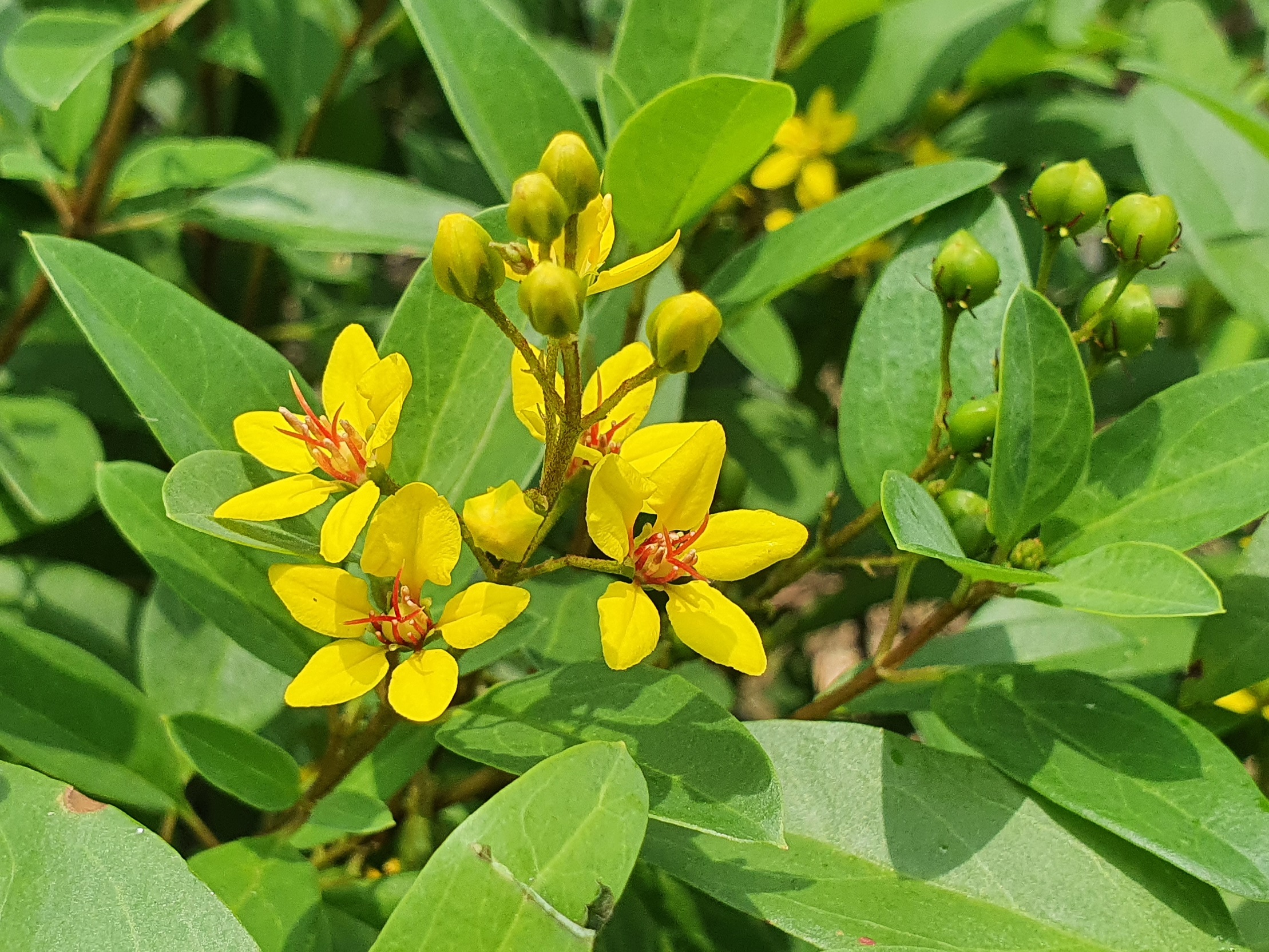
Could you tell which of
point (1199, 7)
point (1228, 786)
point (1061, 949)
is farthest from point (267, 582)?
point (1199, 7)

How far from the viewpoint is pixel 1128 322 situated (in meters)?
1.12

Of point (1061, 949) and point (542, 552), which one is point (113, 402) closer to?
point (542, 552)

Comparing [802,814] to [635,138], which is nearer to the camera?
[802,814]

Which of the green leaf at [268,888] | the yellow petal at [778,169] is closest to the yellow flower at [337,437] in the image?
the green leaf at [268,888]

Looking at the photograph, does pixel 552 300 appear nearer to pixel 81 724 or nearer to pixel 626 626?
pixel 626 626

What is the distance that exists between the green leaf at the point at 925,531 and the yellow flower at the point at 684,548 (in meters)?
0.08

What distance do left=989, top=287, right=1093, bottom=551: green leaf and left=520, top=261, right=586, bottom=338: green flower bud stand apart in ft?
1.34

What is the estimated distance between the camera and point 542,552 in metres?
1.47

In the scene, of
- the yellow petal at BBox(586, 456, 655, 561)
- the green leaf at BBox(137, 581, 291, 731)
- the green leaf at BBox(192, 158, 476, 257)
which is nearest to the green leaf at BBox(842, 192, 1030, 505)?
the yellow petal at BBox(586, 456, 655, 561)

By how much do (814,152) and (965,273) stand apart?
70cm

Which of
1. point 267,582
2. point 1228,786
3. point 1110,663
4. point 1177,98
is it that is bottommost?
point 1110,663

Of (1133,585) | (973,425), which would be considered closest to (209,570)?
(973,425)

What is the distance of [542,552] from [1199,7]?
1561 millimetres

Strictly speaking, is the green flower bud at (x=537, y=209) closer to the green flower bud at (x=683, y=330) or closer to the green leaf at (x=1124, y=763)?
the green flower bud at (x=683, y=330)
